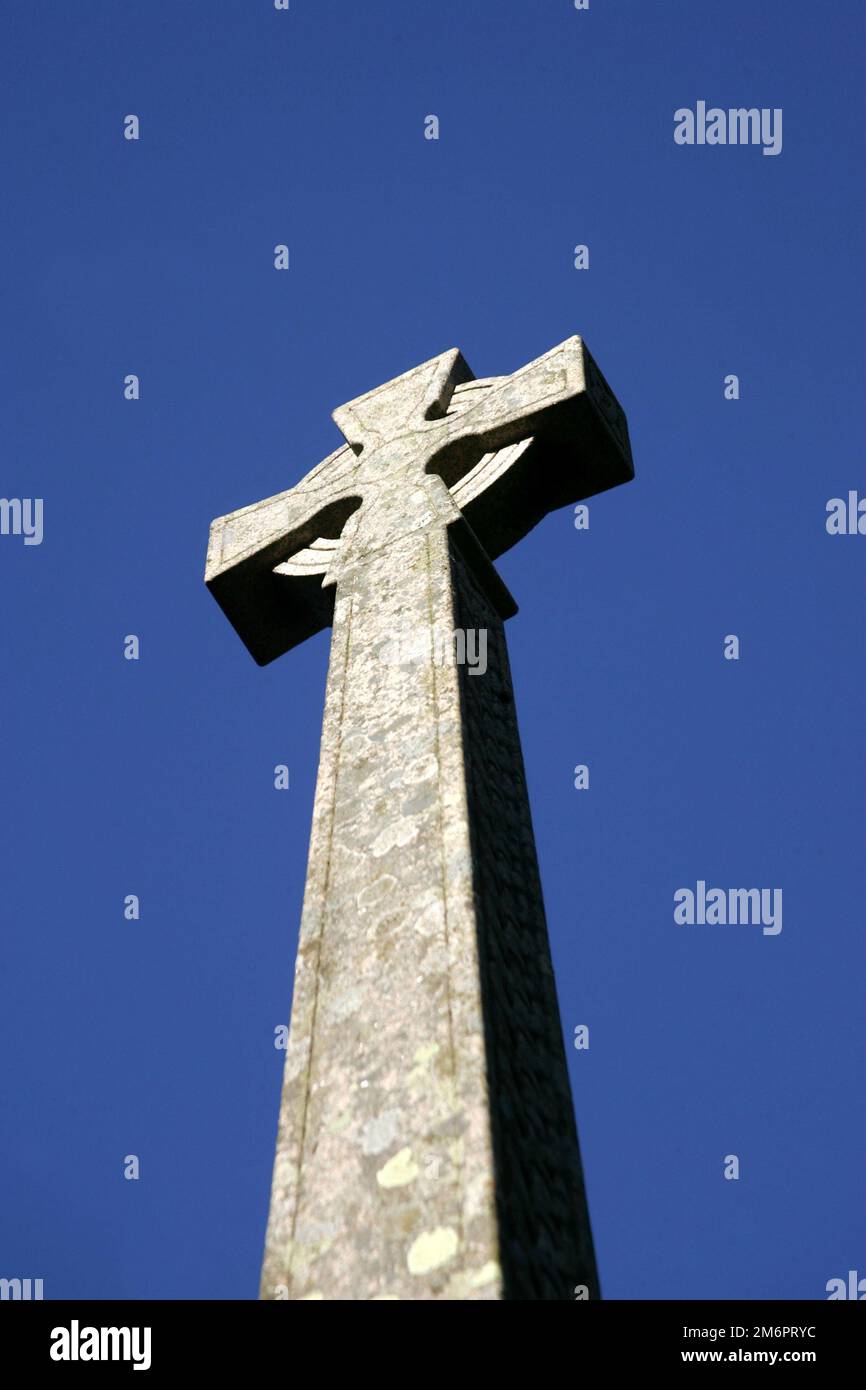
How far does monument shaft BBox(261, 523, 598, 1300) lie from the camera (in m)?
2.87

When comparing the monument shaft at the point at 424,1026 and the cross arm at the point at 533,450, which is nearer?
the monument shaft at the point at 424,1026

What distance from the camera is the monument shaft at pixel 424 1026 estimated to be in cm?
287

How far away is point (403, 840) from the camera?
12.6 ft

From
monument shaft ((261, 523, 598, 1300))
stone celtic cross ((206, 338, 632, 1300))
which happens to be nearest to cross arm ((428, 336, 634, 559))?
stone celtic cross ((206, 338, 632, 1300))

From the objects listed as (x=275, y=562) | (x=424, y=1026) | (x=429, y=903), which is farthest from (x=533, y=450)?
(x=424, y=1026)

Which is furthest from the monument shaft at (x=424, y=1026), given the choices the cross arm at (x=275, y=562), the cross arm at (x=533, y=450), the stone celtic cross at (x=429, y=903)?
the cross arm at (x=275, y=562)

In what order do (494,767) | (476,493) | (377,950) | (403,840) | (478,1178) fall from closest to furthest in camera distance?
(478,1178), (377,950), (403,840), (494,767), (476,493)

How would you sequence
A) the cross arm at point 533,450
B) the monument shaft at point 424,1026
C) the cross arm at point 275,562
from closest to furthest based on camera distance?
the monument shaft at point 424,1026, the cross arm at point 533,450, the cross arm at point 275,562

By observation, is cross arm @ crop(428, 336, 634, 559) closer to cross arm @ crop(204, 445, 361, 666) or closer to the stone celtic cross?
the stone celtic cross

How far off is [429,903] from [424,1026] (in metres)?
0.39

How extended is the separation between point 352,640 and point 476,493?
98 cm

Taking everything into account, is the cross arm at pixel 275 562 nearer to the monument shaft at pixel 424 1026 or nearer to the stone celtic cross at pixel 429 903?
the stone celtic cross at pixel 429 903
